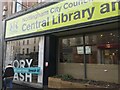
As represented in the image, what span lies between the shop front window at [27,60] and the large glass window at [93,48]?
1.33m

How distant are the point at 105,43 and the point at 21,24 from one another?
5647 mm

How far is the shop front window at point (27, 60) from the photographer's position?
1109cm

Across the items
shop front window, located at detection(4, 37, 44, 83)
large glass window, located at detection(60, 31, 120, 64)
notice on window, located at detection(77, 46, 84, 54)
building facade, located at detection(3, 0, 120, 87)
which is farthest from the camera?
shop front window, located at detection(4, 37, 44, 83)

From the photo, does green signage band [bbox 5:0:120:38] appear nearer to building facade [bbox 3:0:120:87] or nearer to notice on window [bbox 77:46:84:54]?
building facade [bbox 3:0:120:87]

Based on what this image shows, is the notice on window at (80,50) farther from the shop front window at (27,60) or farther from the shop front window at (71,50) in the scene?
the shop front window at (27,60)

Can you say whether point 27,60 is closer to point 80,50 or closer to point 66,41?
point 66,41

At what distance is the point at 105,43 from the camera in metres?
8.98

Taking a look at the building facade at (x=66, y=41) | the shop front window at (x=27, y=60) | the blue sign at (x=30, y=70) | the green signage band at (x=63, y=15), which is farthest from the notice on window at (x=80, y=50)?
the blue sign at (x=30, y=70)

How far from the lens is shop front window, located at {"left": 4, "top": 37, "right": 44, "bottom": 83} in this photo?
1109 centimetres

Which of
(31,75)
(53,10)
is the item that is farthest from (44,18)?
(31,75)

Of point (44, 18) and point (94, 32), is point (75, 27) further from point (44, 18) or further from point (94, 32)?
point (44, 18)

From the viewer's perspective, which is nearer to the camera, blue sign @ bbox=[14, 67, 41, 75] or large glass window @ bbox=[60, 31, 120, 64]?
large glass window @ bbox=[60, 31, 120, 64]

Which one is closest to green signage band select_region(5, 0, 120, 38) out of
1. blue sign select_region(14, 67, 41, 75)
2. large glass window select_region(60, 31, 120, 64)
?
large glass window select_region(60, 31, 120, 64)

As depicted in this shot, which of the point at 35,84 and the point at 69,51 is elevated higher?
the point at 69,51
